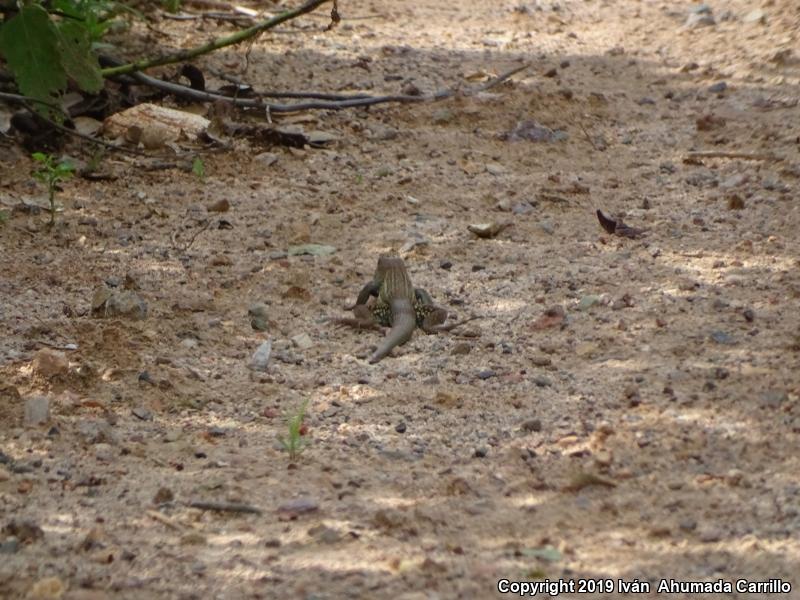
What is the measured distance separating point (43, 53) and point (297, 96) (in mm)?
3124

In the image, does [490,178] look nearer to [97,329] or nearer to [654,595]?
[97,329]

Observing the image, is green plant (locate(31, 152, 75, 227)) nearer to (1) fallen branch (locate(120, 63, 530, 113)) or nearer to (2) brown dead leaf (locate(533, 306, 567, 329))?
(1) fallen branch (locate(120, 63, 530, 113))

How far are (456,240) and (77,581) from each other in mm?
3110

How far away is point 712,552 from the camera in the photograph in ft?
11.5

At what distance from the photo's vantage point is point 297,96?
7.29 m

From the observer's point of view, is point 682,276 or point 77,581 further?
point 682,276

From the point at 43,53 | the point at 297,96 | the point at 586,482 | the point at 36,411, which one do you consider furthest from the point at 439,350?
the point at 297,96

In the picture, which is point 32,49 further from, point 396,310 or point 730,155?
point 730,155

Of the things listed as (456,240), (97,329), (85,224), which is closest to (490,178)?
(456,240)

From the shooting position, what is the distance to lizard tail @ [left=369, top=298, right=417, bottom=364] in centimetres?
512

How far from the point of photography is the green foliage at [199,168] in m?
6.61

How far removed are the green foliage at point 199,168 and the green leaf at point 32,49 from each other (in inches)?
88.8

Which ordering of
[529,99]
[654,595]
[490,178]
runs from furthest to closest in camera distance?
[529,99] < [490,178] < [654,595]

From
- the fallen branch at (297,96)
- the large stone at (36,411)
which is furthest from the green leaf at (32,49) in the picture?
the fallen branch at (297,96)
